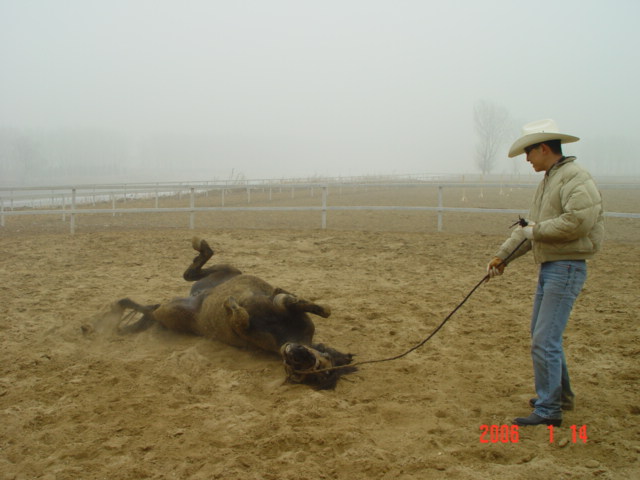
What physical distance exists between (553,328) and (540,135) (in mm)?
1164

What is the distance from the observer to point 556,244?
9.75 feet

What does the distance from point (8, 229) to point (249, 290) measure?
37.6 feet

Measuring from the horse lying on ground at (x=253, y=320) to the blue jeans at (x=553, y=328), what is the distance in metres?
1.44

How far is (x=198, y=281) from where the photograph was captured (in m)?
5.30

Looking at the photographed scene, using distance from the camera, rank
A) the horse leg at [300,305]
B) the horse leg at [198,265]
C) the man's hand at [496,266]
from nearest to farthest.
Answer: the man's hand at [496,266], the horse leg at [300,305], the horse leg at [198,265]

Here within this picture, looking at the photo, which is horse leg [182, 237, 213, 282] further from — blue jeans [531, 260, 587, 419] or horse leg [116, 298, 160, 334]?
blue jeans [531, 260, 587, 419]

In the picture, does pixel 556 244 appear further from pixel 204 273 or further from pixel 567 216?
pixel 204 273

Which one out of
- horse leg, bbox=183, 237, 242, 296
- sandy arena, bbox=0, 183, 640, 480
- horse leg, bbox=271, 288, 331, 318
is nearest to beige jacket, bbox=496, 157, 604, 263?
sandy arena, bbox=0, 183, 640, 480

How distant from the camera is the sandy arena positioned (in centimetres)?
267

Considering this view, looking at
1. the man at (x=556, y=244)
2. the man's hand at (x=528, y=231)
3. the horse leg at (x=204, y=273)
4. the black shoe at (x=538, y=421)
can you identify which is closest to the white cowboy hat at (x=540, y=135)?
the man at (x=556, y=244)

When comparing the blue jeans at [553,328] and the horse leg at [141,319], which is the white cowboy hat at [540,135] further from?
the horse leg at [141,319]

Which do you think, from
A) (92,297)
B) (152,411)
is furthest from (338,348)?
(92,297)
